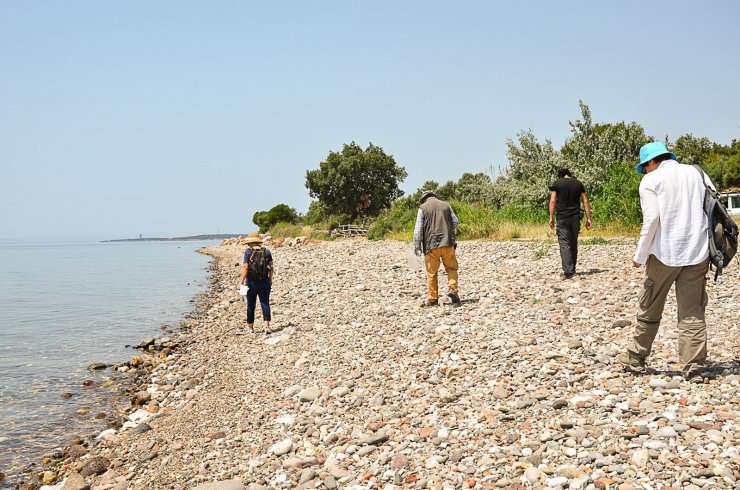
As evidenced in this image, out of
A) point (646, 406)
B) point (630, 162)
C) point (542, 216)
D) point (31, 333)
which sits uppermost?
point (630, 162)

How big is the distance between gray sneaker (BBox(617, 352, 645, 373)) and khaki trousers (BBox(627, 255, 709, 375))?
0.96 feet

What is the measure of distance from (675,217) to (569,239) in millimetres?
5982

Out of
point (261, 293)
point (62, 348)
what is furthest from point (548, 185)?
point (62, 348)

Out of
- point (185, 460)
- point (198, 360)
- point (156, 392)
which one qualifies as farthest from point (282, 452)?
point (198, 360)

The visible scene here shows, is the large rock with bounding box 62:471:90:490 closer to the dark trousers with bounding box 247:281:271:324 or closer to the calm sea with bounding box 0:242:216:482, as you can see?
the calm sea with bounding box 0:242:216:482

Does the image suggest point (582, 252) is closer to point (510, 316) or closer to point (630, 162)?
point (510, 316)

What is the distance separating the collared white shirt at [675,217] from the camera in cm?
512

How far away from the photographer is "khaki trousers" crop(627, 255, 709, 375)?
5.12 metres

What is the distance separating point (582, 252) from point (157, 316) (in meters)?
13.6

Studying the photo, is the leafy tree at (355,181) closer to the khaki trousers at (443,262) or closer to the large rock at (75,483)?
the khaki trousers at (443,262)

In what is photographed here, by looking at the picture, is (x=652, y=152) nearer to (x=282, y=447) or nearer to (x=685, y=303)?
(x=685, y=303)

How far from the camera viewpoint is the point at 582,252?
46.0 feet

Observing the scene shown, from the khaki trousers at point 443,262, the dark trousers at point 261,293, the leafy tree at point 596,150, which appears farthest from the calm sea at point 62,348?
the leafy tree at point 596,150

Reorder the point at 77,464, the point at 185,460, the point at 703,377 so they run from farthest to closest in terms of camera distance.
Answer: the point at 77,464 < the point at 185,460 < the point at 703,377
